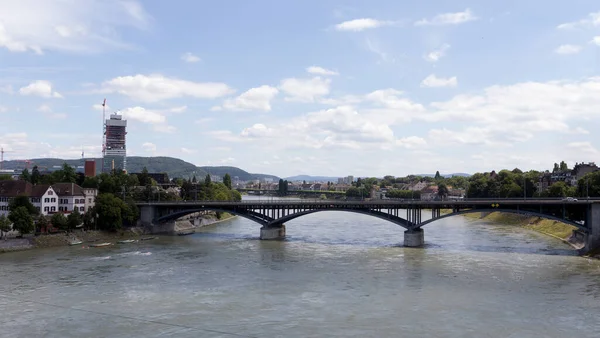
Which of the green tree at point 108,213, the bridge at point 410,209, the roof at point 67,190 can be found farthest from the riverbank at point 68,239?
the roof at point 67,190

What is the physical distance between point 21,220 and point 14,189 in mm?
13892

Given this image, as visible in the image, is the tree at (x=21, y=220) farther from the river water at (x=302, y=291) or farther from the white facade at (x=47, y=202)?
the white facade at (x=47, y=202)

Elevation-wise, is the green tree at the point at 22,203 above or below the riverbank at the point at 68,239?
above

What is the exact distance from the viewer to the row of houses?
75688 mm

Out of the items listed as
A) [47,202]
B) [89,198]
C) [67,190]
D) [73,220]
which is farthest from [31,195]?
[89,198]

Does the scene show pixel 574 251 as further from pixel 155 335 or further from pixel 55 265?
pixel 55 265

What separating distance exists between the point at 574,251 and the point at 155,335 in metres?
52.8

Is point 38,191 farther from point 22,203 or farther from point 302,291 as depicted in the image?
point 302,291

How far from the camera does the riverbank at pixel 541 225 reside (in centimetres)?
7251

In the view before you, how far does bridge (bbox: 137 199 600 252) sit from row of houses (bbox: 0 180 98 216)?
9.86m

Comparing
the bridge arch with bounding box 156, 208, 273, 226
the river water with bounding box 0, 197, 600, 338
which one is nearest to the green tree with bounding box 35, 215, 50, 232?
the river water with bounding box 0, 197, 600, 338

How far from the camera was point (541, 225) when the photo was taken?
8938 centimetres

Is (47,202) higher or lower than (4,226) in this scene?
higher

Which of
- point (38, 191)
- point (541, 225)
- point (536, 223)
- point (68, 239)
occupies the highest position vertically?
point (38, 191)
